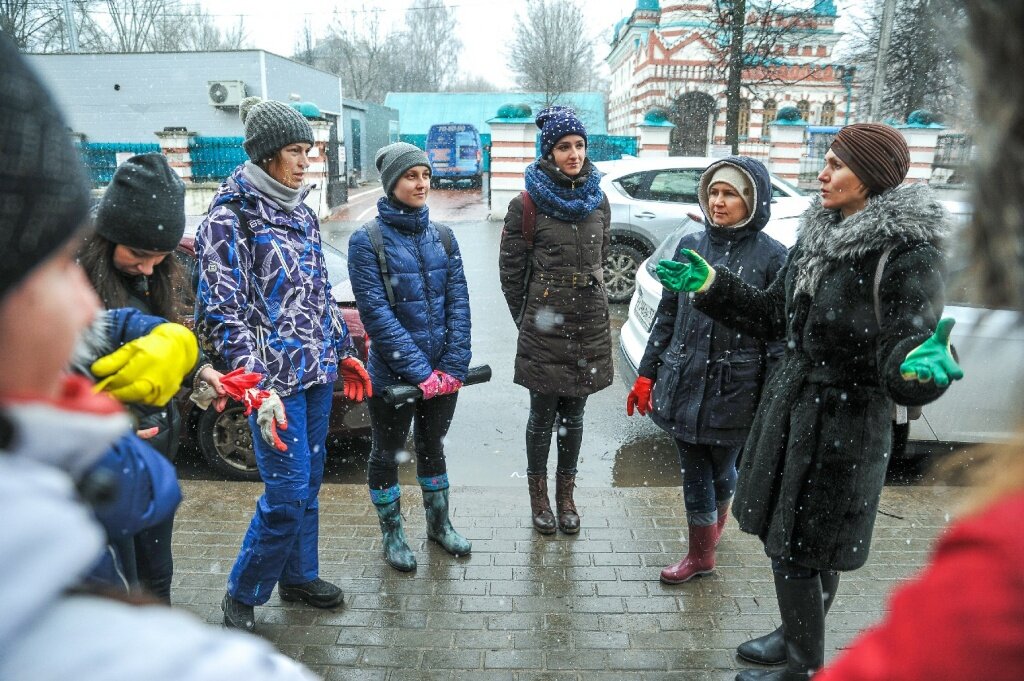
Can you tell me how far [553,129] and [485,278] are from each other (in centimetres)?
790

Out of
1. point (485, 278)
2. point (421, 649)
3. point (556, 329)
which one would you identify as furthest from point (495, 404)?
point (485, 278)

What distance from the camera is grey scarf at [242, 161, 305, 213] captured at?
2.87m

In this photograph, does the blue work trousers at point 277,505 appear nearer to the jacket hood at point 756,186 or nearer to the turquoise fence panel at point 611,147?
the jacket hood at point 756,186

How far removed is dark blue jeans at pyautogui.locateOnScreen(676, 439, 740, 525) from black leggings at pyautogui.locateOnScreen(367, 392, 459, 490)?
1186 millimetres

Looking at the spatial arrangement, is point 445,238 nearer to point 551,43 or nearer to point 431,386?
point 431,386

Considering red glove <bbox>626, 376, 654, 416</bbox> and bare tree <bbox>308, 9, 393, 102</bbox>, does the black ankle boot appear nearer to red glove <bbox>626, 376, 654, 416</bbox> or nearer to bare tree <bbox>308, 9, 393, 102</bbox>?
red glove <bbox>626, 376, 654, 416</bbox>

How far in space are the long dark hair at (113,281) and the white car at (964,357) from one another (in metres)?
2.33

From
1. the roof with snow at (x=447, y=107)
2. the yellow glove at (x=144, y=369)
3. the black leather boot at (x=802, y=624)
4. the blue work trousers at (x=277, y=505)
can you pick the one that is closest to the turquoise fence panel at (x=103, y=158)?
the blue work trousers at (x=277, y=505)

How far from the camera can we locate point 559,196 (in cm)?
373

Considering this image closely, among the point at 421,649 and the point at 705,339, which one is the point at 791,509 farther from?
Answer: the point at 421,649

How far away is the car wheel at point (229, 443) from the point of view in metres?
4.59

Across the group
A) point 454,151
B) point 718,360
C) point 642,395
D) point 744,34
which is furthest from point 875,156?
point 454,151

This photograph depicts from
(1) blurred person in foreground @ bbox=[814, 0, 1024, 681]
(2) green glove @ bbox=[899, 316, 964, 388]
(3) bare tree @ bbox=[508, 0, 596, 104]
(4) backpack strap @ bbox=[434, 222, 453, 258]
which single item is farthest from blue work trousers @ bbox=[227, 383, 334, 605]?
(3) bare tree @ bbox=[508, 0, 596, 104]

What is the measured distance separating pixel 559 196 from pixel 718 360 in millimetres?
1177
